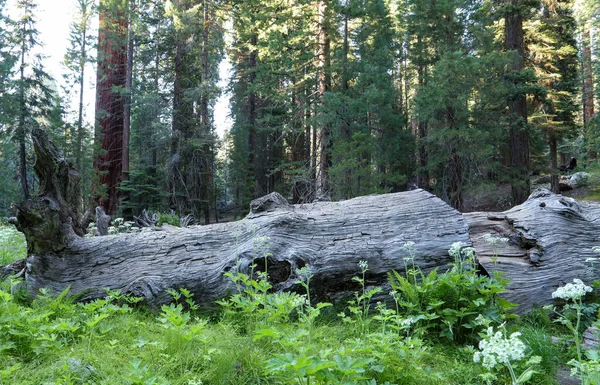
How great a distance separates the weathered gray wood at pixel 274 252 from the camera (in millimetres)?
4277

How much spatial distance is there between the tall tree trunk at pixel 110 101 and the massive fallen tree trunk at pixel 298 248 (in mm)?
14240

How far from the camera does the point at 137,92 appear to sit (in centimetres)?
1767

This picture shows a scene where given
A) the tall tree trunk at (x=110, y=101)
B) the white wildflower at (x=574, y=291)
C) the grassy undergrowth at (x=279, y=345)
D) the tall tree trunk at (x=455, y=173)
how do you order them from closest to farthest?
the white wildflower at (x=574, y=291)
the grassy undergrowth at (x=279, y=345)
the tall tree trunk at (x=455, y=173)
the tall tree trunk at (x=110, y=101)

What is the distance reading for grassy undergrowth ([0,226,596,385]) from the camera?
2279 mm

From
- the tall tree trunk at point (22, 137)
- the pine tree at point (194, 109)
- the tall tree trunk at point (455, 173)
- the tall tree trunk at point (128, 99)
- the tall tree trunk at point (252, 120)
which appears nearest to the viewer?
the tall tree trunk at point (455, 173)

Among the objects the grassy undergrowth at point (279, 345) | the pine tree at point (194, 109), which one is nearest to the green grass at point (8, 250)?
the grassy undergrowth at point (279, 345)

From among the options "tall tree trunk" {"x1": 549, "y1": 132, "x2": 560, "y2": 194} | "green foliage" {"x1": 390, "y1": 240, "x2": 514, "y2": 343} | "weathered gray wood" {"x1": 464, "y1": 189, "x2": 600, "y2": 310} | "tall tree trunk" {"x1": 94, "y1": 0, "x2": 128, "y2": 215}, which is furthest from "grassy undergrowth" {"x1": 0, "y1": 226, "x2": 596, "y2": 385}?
"tall tree trunk" {"x1": 94, "y1": 0, "x2": 128, "y2": 215}

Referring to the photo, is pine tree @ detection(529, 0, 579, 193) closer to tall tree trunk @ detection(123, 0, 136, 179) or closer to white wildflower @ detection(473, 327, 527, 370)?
white wildflower @ detection(473, 327, 527, 370)

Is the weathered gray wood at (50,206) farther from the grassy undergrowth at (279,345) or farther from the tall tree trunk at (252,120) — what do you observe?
the tall tree trunk at (252,120)

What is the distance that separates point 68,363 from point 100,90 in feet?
64.0

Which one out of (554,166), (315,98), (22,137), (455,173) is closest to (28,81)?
(22,137)

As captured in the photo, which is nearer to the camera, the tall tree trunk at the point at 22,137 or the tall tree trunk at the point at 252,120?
the tall tree trunk at the point at 22,137

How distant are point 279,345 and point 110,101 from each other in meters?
19.3

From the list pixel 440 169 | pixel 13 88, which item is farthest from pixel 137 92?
pixel 440 169
